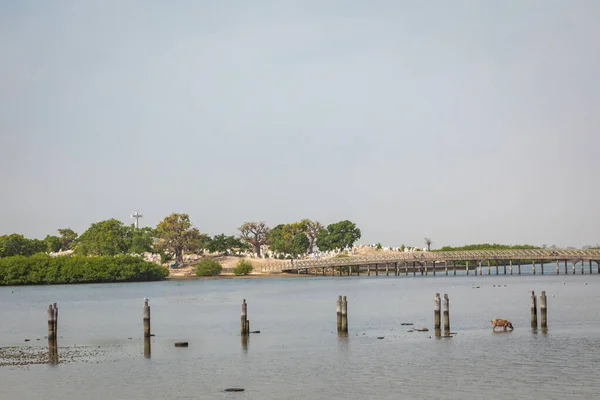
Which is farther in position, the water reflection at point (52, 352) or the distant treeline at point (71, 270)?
the distant treeline at point (71, 270)

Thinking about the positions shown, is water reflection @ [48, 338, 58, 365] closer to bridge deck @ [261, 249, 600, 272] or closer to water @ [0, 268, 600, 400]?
water @ [0, 268, 600, 400]

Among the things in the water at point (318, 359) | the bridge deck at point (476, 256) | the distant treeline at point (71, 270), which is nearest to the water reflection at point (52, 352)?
the water at point (318, 359)

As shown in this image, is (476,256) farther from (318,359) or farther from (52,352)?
(52,352)

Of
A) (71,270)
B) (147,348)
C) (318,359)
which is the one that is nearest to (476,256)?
(71,270)

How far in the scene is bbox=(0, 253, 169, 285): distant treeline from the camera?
554ft

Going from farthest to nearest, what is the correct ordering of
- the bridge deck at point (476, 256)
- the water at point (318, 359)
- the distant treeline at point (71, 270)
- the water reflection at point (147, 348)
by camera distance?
the distant treeline at point (71, 270) < the bridge deck at point (476, 256) < the water reflection at point (147, 348) < the water at point (318, 359)

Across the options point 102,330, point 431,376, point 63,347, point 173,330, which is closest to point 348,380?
point 431,376

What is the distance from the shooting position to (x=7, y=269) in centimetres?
16762

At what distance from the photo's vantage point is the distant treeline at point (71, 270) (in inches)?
6654

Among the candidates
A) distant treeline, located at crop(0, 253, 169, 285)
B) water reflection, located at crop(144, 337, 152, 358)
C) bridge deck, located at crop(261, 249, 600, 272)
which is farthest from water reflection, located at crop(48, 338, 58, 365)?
bridge deck, located at crop(261, 249, 600, 272)

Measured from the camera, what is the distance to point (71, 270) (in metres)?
174

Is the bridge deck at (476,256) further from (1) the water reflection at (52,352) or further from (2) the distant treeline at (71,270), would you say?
(1) the water reflection at (52,352)

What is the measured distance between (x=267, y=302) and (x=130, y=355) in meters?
50.4

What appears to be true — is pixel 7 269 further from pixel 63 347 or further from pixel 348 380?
pixel 348 380
